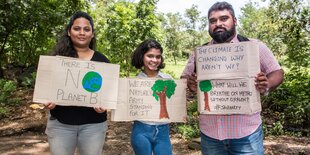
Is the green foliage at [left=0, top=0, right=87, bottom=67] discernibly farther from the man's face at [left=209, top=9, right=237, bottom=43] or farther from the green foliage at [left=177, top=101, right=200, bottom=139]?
the man's face at [left=209, top=9, right=237, bottom=43]

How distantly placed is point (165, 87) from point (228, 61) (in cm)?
66

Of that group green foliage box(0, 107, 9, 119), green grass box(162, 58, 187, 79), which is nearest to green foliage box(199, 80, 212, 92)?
green foliage box(0, 107, 9, 119)

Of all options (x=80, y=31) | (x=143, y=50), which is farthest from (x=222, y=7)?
(x=80, y=31)

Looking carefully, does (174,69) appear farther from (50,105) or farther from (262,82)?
(262,82)

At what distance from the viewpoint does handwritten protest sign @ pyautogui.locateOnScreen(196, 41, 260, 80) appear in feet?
6.64

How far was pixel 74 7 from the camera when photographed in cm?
987

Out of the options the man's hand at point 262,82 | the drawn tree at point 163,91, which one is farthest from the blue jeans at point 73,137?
the man's hand at point 262,82

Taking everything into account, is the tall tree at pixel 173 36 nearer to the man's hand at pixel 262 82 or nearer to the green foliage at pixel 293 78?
the green foliage at pixel 293 78

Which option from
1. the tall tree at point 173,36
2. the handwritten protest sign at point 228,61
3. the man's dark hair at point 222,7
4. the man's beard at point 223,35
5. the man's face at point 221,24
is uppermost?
the tall tree at point 173,36

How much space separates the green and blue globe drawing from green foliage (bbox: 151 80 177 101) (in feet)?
1.49

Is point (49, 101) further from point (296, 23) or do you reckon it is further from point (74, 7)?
point (74, 7)

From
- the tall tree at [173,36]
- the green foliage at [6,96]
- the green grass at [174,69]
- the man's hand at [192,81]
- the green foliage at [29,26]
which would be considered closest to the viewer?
the man's hand at [192,81]

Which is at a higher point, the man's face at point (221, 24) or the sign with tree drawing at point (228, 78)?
the man's face at point (221, 24)

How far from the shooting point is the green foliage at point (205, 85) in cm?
215
